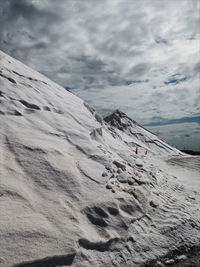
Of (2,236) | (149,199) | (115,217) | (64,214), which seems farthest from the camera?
(149,199)

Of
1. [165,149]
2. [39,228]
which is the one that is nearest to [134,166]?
[39,228]

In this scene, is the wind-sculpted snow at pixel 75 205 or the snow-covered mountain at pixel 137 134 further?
the snow-covered mountain at pixel 137 134

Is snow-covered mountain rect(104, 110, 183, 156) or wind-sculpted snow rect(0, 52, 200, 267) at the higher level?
snow-covered mountain rect(104, 110, 183, 156)

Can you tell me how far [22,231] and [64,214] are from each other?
90cm

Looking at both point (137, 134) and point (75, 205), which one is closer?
point (75, 205)

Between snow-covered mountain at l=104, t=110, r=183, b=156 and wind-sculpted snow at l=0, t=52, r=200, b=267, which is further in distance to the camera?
snow-covered mountain at l=104, t=110, r=183, b=156

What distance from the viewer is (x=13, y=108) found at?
25.8ft

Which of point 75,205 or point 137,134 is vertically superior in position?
point 137,134

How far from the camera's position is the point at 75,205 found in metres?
4.56

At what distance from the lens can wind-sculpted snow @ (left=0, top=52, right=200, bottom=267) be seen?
356 cm

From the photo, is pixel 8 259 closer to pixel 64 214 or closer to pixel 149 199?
pixel 64 214

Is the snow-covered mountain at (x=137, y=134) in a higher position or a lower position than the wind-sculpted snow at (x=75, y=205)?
higher

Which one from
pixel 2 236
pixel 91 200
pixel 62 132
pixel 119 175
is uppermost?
pixel 62 132

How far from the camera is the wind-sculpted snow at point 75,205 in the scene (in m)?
3.56
